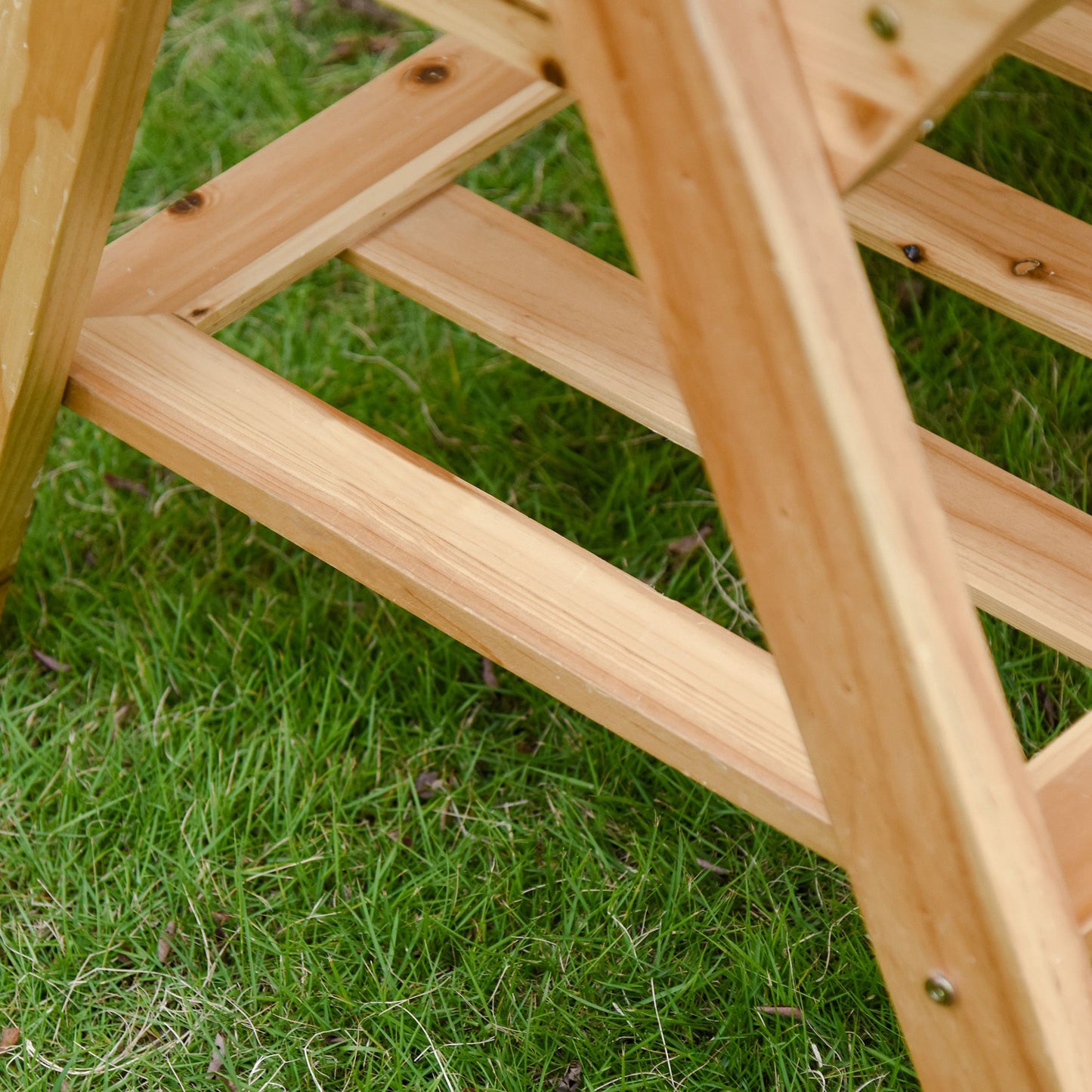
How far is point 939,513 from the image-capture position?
Result: 63cm

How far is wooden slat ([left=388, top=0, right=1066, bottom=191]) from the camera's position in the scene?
0.59m

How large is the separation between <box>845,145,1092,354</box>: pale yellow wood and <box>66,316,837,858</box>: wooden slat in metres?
0.46

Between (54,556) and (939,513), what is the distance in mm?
1084

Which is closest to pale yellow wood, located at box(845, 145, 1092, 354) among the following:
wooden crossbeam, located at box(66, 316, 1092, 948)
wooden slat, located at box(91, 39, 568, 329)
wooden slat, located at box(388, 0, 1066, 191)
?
wooden slat, located at box(91, 39, 568, 329)

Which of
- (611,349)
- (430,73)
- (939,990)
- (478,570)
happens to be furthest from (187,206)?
(939,990)

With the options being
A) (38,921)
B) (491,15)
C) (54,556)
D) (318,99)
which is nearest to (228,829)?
(38,921)

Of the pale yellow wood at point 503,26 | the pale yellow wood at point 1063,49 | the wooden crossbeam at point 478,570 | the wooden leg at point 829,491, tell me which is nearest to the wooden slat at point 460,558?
the wooden crossbeam at point 478,570

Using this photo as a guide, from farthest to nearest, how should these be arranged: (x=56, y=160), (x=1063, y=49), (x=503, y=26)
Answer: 1. (x=1063, y=49)
2. (x=56, y=160)
3. (x=503, y=26)

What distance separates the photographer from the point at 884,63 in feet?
2.00

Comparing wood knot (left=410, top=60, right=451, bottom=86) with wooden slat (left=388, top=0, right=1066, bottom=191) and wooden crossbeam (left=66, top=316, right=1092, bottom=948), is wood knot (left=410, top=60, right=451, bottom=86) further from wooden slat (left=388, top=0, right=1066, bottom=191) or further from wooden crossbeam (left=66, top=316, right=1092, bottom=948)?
wooden slat (left=388, top=0, right=1066, bottom=191)

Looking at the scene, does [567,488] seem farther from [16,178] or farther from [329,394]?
[16,178]

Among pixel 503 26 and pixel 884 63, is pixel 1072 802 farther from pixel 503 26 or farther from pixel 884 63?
pixel 503 26

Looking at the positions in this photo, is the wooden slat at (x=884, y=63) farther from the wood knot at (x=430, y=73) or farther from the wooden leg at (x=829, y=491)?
the wood knot at (x=430, y=73)

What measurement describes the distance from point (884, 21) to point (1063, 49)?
0.76m
